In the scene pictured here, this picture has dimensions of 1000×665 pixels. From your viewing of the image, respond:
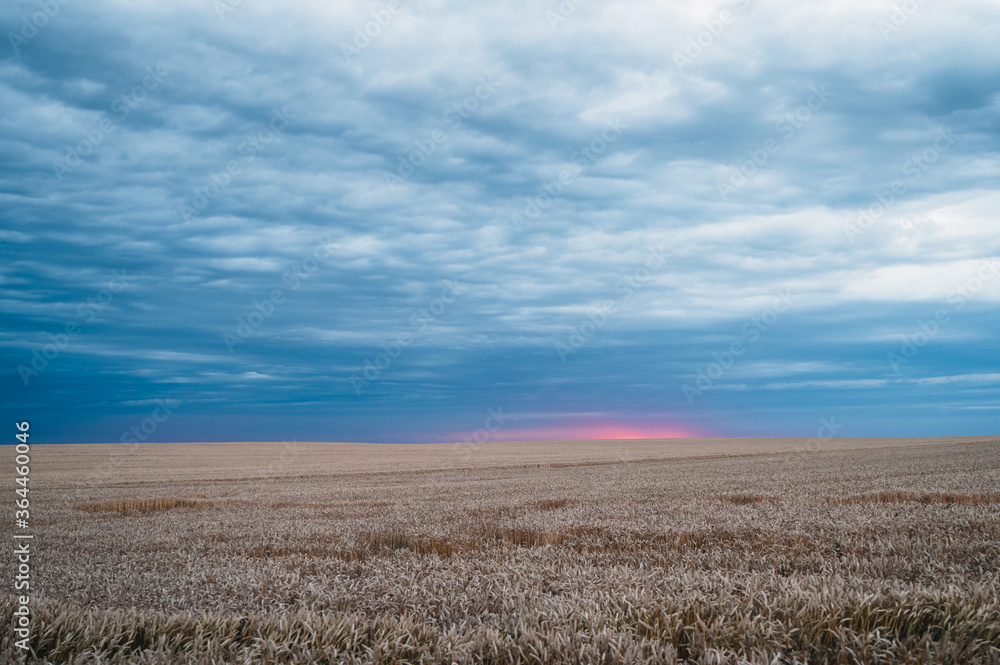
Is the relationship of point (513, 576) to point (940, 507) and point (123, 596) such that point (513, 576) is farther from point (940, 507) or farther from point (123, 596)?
point (940, 507)

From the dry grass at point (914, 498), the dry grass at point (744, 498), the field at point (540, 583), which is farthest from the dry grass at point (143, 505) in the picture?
the dry grass at point (914, 498)

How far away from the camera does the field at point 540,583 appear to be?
14.5 ft

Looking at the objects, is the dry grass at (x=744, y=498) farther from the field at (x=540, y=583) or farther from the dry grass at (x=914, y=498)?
the dry grass at (x=914, y=498)

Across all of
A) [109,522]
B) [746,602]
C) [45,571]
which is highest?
[746,602]

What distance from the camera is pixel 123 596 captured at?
773 centimetres

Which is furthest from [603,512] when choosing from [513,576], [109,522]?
[109,522]

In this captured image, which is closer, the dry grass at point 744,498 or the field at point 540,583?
the field at point 540,583

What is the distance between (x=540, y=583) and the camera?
7199mm

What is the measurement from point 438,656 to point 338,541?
30.8 feet

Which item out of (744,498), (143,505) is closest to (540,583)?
(744,498)

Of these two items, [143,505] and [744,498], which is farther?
[143,505]

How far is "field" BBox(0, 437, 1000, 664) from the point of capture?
4.42 meters

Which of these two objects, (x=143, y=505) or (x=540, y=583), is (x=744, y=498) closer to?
(x=540, y=583)

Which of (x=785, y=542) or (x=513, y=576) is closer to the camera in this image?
(x=513, y=576)
